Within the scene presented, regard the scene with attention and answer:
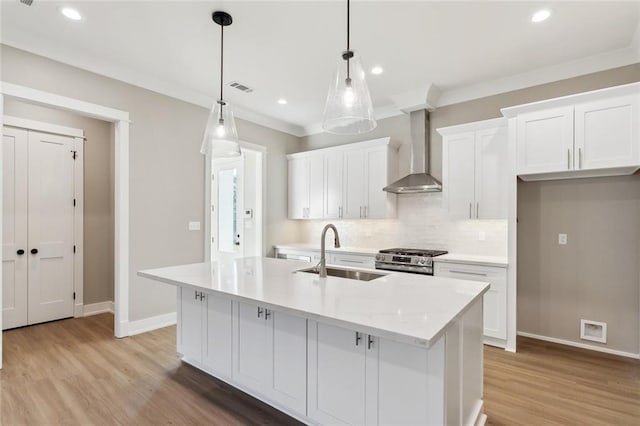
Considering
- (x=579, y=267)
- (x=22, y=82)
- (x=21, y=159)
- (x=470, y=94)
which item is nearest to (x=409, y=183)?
(x=470, y=94)

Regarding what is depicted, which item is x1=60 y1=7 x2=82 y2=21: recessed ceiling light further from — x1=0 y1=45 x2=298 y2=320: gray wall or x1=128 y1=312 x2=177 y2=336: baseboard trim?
x1=128 y1=312 x2=177 y2=336: baseboard trim

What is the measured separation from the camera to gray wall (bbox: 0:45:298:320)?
346 centimetres

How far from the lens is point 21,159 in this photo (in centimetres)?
402

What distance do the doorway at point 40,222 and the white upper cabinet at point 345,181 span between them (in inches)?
123

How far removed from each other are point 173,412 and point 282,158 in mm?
4098

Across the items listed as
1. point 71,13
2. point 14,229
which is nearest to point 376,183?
point 71,13

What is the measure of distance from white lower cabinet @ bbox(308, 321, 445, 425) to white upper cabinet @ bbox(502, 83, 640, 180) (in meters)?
2.60

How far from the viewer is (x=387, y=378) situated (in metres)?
1.72

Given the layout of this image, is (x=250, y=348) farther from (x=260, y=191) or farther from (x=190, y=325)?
(x=260, y=191)

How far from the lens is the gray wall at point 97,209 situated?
4.59m

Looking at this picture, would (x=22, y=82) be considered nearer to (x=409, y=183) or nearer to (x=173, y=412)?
(x=173, y=412)

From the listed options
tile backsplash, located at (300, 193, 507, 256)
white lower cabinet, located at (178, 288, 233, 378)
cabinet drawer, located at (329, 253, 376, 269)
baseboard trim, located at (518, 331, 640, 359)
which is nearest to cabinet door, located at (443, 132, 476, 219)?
tile backsplash, located at (300, 193, 507, 256)

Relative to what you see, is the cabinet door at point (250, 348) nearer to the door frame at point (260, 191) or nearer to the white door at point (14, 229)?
the door frame at point (260, 191)

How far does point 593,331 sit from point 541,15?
304 centimetres
